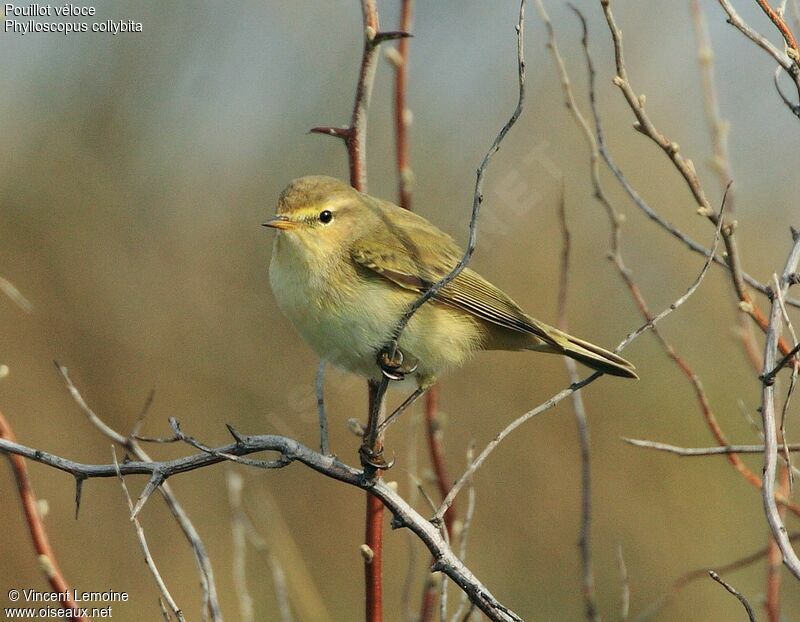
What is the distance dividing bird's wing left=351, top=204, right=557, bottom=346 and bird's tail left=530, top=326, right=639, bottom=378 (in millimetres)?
37

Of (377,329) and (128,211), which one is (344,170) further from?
(377,329)

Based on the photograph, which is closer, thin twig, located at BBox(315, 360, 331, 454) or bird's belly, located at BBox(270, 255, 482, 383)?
thin twig, located at BBox(315, 360, 331, 454)

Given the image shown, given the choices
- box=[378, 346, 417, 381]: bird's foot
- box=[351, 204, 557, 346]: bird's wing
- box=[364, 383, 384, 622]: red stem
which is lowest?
box=[364, 383, 384, 622]: red stem

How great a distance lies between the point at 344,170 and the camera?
701 cm

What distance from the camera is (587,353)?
3.40 meters

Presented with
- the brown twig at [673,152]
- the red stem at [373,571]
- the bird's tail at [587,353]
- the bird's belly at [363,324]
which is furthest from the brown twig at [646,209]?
the red stem at [373,571]

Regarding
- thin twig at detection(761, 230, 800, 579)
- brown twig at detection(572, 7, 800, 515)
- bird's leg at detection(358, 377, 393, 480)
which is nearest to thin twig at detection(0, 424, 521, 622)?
bird's leg at detection(358, 377, 393, 480)

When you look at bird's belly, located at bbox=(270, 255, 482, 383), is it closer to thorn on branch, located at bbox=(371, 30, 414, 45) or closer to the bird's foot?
the bird's foot

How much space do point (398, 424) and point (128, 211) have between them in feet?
8.38

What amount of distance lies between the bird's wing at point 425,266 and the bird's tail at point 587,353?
0.04m

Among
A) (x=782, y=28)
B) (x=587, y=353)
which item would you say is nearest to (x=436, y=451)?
(x=587, y=353)

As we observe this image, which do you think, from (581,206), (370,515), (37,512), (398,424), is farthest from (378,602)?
(581,206)

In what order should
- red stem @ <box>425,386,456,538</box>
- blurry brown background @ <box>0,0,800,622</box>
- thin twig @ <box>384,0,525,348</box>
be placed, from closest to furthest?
thin twig @ <box>384,0,525,348</box>, red stem @ <box>425,386,456,538</box>, blurry brown background @ <box>0,0,800,622</box>

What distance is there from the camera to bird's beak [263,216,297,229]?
3.21 meters
